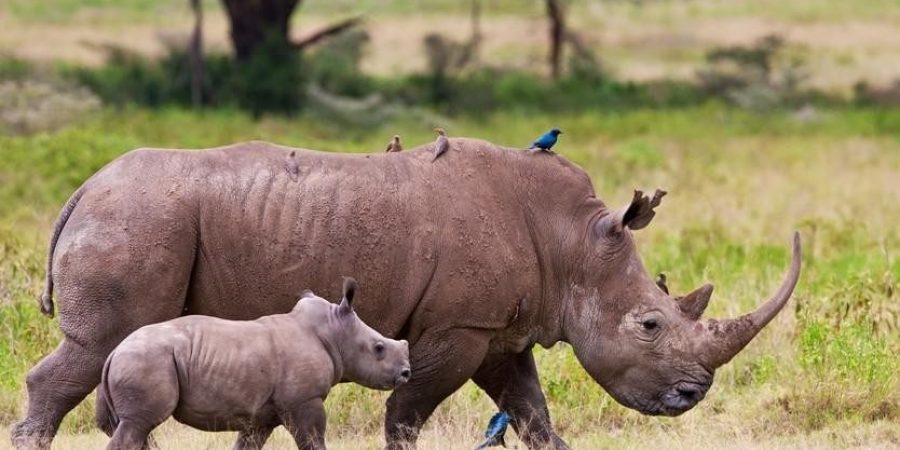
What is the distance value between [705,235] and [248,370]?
8602mm

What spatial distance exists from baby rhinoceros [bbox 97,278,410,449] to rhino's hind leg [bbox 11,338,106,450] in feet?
0.42

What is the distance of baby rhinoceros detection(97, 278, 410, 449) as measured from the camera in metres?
6.88

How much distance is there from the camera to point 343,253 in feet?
25.9

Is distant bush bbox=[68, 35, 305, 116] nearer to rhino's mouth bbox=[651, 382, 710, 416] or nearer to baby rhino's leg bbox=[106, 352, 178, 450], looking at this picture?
rhino's mouth bbox=[651, 382, 710, 416]

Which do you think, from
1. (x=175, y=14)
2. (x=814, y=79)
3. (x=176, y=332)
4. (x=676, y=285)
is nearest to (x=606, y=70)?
(x=814, y=79)

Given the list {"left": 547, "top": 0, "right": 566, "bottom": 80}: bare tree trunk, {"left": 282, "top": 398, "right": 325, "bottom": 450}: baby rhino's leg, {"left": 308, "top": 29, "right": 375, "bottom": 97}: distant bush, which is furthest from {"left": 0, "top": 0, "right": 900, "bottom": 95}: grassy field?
{"left": 282, "top": 398, "right": 325, "bottom": 450}: baby rhino's leg

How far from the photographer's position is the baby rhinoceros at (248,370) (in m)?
6.88

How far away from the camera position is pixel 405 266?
7945mm

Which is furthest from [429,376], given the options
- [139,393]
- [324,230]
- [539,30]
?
[539,30]

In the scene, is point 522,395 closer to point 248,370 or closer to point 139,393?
point 248,370

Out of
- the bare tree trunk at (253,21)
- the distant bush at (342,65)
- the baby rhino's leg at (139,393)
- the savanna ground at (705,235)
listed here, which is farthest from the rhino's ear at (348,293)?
the bare tree trunk at (253,21)

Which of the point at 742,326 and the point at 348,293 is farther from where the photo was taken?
the point at 742,326

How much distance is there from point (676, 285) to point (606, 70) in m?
22.9

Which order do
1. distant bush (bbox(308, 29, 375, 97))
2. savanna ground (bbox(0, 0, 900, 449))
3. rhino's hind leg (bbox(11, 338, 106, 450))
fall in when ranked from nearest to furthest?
rhino's hind leg (bbox(11, 338, 106, 450))
savanna ground (bbox(0, 0, 900, 449))
distant bush (bbox(308, 29, 375, 97))
